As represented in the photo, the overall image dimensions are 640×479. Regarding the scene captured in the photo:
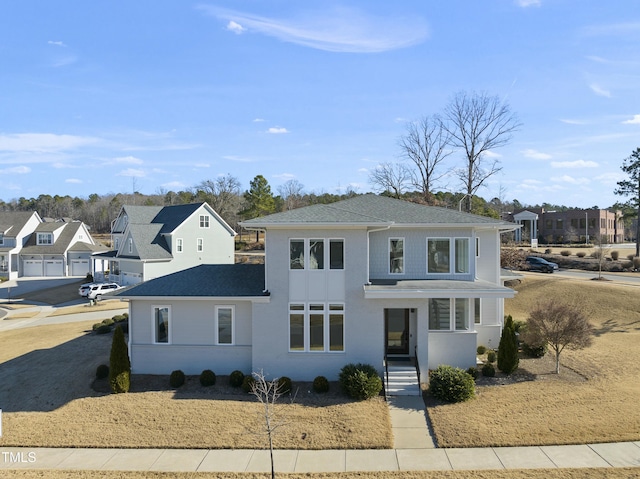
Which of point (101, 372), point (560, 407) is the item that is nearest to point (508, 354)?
point (560, 407)

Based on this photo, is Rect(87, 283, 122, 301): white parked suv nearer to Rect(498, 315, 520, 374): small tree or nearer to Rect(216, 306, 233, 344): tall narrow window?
Rect(216, 306, 233, 344): tall narrow window

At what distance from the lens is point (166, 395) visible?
56.6 feet

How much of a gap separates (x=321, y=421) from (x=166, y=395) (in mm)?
6213

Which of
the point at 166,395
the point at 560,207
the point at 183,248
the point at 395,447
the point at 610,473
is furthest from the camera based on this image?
the point at 560,207

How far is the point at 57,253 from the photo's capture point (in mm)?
60250

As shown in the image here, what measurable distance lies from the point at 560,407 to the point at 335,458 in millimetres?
8132

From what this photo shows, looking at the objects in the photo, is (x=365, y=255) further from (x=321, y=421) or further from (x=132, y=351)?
(x=132, y=351)

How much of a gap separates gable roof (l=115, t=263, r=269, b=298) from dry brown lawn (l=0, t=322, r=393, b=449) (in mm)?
3462

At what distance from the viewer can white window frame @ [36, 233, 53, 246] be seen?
6216 cm

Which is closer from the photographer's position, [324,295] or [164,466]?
[164,466]

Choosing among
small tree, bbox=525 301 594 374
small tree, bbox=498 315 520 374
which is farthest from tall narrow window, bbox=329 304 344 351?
small tree, bbox=525 301 594 374

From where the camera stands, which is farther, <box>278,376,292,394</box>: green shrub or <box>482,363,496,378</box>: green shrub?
<box>482,363,496,378</box>: green shrub

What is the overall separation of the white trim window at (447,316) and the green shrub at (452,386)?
3050mm

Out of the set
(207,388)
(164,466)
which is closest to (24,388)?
(207,388)
